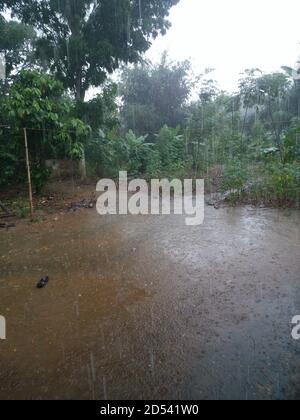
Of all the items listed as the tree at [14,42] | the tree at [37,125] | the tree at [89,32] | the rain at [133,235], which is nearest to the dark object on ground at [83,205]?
the rain at [133,235]

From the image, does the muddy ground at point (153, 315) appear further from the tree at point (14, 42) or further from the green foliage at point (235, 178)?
the tree at point (14, 42)

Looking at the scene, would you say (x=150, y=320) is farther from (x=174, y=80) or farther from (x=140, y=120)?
(x=174, y=80)

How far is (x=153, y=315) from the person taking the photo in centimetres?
264

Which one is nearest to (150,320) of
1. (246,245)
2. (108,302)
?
(108,302)

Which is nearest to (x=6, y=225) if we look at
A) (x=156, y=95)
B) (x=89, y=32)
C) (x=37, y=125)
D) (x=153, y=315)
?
(x=37, y=125)

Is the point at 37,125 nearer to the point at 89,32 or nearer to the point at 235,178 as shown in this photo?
the point at 89,32

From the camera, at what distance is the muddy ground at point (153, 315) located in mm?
1869

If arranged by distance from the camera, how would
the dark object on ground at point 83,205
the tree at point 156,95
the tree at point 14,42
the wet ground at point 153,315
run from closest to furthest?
the wet ground at point 153,315
the dark object on ground at point 83,205
the tree at point 14,42
the tree at point 156,95

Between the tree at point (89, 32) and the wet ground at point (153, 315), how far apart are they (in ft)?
22.6

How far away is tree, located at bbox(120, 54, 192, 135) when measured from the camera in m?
15.5

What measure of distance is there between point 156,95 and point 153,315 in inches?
605

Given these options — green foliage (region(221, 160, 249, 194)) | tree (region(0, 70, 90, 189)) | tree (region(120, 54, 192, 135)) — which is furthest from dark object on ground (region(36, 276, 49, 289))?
tree (region(120, 54, 192, 135))

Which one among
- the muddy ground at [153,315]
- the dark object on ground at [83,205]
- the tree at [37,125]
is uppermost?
the tree at [37,125]
